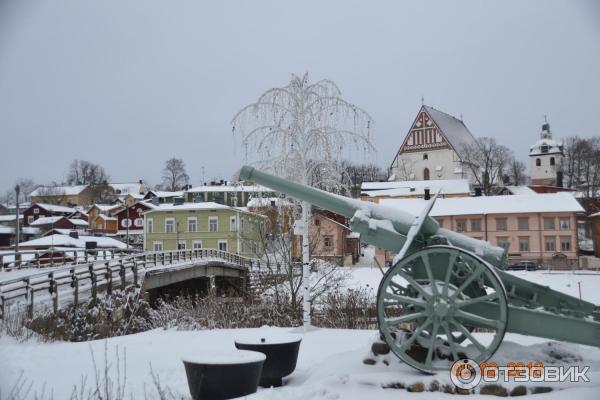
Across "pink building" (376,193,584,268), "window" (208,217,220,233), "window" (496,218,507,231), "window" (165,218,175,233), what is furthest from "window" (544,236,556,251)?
"window" (165,218,175,233)

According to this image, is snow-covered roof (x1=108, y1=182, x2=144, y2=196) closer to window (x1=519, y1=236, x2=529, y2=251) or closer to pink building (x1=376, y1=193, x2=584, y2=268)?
pink building (x1=376, y1=193, x2=584, y2=268)

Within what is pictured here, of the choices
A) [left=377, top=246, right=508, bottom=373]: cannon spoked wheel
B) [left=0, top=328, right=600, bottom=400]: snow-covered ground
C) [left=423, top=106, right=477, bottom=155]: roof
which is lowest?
[left=0, top=328, right=600, bottom=400]: snow-covered ground

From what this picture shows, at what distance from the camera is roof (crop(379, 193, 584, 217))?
41.4m

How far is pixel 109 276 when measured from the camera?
61.2 ft

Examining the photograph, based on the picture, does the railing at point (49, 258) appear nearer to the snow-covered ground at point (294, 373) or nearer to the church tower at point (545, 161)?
the snow-covered ground at point (294, 373)

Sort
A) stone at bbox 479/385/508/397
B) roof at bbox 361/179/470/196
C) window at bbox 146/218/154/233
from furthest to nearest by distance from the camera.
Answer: roof at bbox 361/179/470/196 < window at bbox 146/218/154/233 < stone at bbox 479/385/508/397

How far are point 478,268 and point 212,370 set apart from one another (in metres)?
3.15

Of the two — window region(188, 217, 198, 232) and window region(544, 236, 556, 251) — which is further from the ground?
window region(188, 217, 198, 232)

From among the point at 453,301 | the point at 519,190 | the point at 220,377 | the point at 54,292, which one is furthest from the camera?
the point at 519,190

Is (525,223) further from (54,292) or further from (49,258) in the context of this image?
(54,292)

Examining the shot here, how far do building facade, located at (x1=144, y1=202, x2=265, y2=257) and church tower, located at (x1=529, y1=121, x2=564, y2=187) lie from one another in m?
52.0

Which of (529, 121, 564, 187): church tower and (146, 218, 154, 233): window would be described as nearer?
(146, 218, 154, 233): window

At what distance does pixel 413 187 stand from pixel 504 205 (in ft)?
58.9

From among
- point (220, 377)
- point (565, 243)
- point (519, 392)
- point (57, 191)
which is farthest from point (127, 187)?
point (519, 392)
